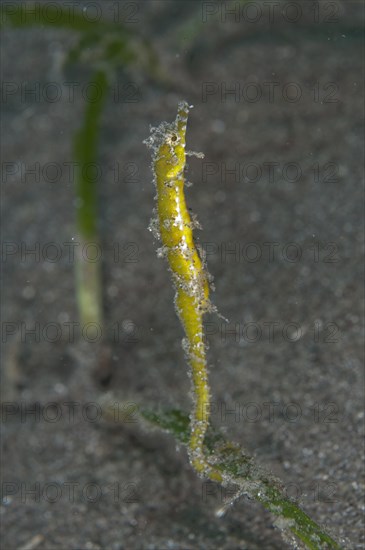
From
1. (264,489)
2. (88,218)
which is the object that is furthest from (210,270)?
(264,489)

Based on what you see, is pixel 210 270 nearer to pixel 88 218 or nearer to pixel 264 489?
pixel 88 218

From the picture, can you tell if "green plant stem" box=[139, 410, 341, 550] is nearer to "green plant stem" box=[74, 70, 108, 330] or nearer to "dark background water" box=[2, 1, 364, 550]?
"dark background water" box=[2, 1, 364, 550]

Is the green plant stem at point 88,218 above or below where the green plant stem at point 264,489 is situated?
above

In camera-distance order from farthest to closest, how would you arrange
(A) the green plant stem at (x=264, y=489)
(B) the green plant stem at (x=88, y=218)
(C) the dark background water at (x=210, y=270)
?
(B) the green plant stem at (x=88, y=218)
(C) the dark background water at (x=210, y=270)
(A) the green plant stem at (x=264, y=489)

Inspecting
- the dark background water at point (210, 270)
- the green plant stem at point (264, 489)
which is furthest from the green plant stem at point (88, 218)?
the green plant stem at point (264, 489)

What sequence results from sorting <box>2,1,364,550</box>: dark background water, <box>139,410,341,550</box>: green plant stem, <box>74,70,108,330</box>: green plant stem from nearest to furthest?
<box>139,410,341,550</box>: green plant stem < <box>2,1,364,550</box>: dark background water < <box>74,70,108,330</box>: green plant stem

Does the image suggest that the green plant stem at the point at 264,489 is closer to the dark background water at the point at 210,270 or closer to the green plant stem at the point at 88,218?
the dark background water at the point at 210,270

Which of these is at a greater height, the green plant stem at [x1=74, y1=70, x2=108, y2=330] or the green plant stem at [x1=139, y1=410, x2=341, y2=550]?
the green plant stem at [x1=74, y1=70, x2=108, y2=330]

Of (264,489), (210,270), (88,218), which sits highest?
(88,218)

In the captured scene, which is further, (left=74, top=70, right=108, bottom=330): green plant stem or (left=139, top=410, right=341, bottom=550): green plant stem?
(left=74, top=70, right=108, bottom=330): green plant stem

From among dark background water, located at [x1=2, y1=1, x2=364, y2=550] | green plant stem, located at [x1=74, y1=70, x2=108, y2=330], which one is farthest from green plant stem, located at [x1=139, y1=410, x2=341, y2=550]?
green plant stem, located at [x1=74, y1=70, x2=108, y2=330]

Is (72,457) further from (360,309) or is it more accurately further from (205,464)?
(360,309)
